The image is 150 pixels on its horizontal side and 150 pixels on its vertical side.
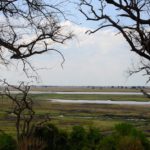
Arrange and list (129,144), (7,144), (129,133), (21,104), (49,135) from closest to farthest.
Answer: (21,104) < (129,144) < (129,133) < (7,144) < (49,135)

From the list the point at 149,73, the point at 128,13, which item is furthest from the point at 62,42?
the point at 149,73

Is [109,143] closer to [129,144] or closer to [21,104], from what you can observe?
Result: [129,144]

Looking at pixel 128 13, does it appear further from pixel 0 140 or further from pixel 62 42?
pixel 0 140

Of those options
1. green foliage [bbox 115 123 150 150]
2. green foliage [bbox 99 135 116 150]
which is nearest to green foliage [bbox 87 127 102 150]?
green foliage [bbox 99 135 116 150]

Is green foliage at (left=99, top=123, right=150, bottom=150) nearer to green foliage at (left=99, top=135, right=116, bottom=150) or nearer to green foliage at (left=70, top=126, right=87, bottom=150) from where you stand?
green foliage at (left=99, top=135, right=116, bottom=150)

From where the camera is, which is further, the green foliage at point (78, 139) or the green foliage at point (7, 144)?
the green foliage at point (78, 139)

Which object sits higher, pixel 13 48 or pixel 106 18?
pixel 106 18

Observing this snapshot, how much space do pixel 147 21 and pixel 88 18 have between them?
5.77 feet

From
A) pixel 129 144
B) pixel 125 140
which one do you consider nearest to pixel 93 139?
pixel 125 140

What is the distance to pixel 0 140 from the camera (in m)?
15.7

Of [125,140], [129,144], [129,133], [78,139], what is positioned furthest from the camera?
[78,139]

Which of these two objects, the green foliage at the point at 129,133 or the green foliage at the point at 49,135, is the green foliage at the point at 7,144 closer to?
the green foliage at the point at 49,135

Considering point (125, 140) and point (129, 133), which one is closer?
point (125, 140)

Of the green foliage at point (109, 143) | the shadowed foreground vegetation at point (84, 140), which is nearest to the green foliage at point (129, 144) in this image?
the shadowed foreground vegetation at point (84, 140)
